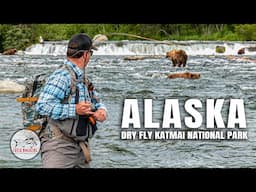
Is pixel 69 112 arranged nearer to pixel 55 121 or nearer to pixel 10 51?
pixel 55 121

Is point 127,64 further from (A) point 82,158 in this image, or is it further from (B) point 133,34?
(A) point 82,158

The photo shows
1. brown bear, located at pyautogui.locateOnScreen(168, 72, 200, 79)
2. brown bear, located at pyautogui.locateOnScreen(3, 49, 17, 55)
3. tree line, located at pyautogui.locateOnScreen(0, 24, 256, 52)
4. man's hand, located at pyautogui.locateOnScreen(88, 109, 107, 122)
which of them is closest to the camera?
man's hand, located at pyautogui.locateOnScreen(88, 109, 107, 122)

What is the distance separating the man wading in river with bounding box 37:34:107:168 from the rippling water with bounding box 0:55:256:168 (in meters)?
0.32

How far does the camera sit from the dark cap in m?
5.68

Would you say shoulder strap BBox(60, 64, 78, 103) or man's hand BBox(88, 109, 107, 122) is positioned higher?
shoulder strap BBox(60, 64, 78, 103)

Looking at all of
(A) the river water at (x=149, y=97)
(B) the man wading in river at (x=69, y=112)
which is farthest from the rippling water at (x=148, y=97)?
(B) the man wading in river at (x=69, y=112)

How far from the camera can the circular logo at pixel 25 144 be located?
5996 mm

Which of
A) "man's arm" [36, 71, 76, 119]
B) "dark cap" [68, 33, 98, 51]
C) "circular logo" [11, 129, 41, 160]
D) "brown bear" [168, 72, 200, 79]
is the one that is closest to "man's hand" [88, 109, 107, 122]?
"man's arm" [36, 71, 76, 119]

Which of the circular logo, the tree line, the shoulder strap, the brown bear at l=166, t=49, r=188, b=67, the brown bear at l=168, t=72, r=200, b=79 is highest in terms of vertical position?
the tree line

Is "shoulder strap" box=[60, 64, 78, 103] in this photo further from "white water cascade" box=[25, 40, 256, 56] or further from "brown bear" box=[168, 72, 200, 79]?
"brown bear" box=[168, 72, 200, 79]

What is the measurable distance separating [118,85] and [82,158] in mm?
792

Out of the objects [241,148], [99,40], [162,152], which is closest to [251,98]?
[241,148]

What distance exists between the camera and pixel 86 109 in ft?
18.0

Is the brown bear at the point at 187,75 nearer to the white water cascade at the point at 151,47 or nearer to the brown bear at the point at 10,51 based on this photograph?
the white water cascade at the point at 151,47
